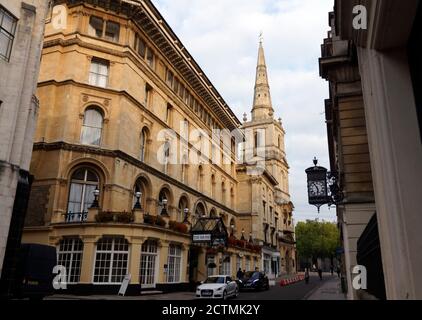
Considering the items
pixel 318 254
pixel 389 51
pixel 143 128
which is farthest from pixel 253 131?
pixel 389 51

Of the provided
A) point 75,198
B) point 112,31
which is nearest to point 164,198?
point 75,198

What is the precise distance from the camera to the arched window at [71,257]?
22578mm

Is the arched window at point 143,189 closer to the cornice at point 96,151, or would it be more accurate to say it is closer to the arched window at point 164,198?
the cornice at point 96,151

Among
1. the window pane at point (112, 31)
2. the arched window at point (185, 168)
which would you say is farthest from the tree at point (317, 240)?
the window pane at point (112, 31)

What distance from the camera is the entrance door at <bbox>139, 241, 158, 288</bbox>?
24.9 meters

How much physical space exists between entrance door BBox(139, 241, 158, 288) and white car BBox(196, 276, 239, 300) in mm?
4146

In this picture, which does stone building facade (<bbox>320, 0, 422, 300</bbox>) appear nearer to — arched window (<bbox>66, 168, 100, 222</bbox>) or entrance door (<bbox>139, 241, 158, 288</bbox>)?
entrance door (<bbox>139, 241, 158, 288</bbox>)

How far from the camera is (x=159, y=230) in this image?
26062mm

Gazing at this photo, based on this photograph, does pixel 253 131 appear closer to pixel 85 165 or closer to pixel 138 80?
pixel 138 80

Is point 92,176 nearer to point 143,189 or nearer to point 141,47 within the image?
point 143,189

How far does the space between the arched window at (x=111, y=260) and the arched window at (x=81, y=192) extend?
108 inches

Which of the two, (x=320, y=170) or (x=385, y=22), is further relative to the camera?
(x=320, y=170)

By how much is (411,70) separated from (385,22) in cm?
57
